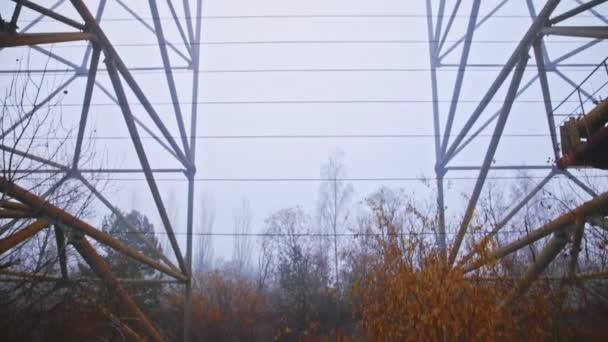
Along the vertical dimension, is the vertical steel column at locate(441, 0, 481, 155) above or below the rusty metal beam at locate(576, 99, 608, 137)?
above

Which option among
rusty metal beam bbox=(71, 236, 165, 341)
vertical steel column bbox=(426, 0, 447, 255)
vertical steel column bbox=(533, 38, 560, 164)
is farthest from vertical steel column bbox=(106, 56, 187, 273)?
vertical steel column bbox=(533, 38, 560, 164)

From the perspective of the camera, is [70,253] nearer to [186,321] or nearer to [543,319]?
[186,321]

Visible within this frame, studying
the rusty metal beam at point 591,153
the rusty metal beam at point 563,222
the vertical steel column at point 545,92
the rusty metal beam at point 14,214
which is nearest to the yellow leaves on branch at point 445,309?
the rusty metal beam at point 563,222

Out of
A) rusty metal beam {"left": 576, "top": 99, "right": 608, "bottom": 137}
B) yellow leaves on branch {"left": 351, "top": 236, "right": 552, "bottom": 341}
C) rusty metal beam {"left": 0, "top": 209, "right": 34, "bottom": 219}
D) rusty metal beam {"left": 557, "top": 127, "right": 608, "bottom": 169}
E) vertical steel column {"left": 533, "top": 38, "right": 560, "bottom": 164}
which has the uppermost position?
vertical steel column {"left": 533, "top": 38, "right": 560, "bottom": 164}

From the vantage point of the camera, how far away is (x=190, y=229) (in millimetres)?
6688

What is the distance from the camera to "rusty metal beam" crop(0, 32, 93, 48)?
4.29 metres

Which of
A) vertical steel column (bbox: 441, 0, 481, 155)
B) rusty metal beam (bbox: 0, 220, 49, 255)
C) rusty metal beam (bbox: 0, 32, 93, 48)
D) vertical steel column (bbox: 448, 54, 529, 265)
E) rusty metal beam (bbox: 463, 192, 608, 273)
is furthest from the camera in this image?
vertical steel column (bbox: 441, 0, 481, 155)

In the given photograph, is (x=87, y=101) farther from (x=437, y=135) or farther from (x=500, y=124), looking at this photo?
(x=500, y=124)

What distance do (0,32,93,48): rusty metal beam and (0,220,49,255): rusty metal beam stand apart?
6.65 ft

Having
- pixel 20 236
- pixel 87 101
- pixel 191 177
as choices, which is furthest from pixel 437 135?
pixel 20 236

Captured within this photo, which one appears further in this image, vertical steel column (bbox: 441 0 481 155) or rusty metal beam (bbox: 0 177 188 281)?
vertical steel column (bbox: 441 0 481 155)

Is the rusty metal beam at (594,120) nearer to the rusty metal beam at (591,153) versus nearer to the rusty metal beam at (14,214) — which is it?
the rusty metal beam at (591,153)

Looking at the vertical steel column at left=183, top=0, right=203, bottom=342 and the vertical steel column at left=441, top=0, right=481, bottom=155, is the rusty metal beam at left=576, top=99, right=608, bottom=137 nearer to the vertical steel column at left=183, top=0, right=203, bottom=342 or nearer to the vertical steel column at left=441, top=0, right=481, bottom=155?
the vertical steel column at left=441, top=0, right=481, bottom=155

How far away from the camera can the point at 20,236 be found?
4.43 m
